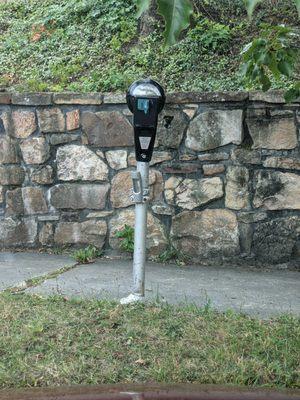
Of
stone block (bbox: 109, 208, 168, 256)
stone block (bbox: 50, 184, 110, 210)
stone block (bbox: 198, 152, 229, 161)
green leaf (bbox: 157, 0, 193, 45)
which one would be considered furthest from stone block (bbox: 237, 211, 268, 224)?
green leaf (bbox: 157, 0, 193, 45)

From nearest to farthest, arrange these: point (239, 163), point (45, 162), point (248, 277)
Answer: point (248, 277) < point (239, 163) < point (45, 162)

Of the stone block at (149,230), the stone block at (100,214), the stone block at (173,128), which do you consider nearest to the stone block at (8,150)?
the stone block at (100,214)

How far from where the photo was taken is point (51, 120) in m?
6.48

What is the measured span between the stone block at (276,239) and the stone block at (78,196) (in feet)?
5.21

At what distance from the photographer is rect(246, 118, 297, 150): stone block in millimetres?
6078

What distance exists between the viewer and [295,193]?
20.1ft

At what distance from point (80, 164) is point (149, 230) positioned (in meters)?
0.97

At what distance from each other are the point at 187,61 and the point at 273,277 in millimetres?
2805

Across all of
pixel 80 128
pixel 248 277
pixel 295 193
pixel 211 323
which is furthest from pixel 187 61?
pixel 211 323

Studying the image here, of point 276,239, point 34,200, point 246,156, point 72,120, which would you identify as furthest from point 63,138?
point 276,239

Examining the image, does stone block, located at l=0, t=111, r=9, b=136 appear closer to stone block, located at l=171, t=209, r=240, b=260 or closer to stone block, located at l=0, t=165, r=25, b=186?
stone block, located at l=0, t=165, r=25, b=186

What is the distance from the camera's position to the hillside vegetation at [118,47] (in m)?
7.02

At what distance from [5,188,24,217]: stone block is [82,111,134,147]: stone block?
3.31 ft

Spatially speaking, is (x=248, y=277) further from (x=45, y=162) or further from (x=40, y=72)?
(x=40, y=72)
